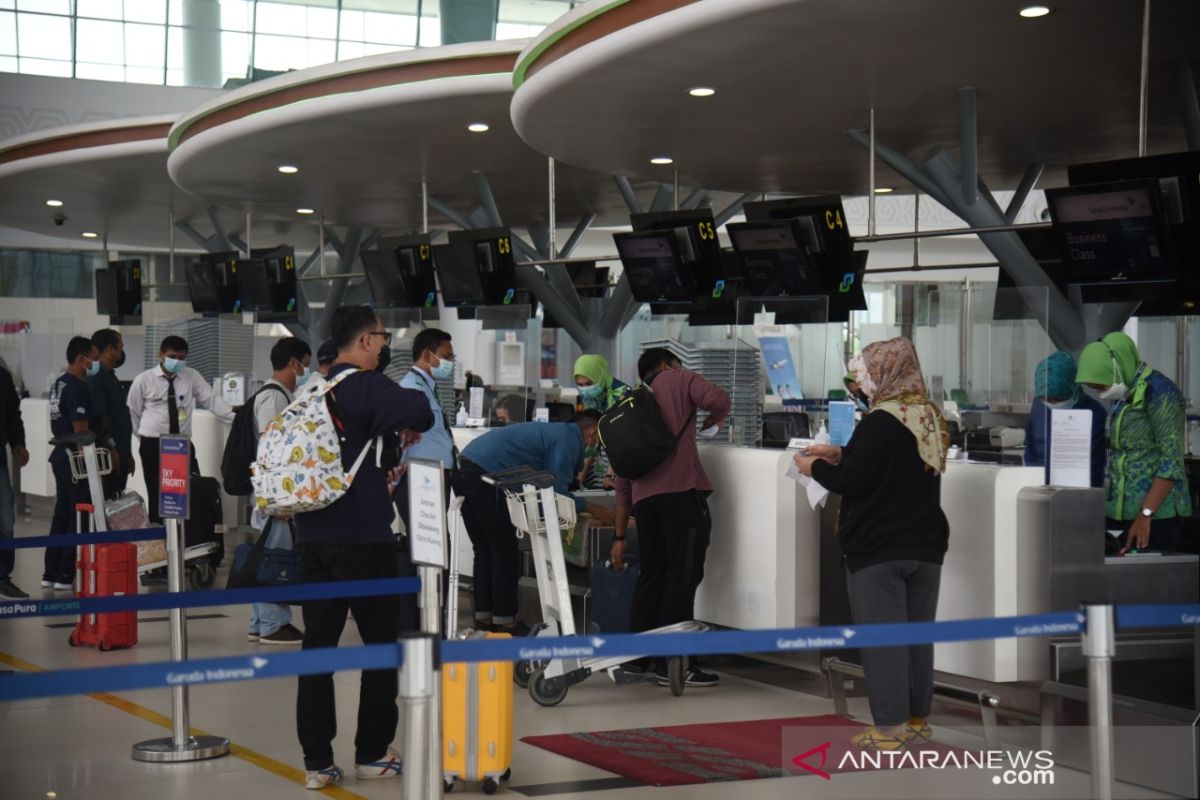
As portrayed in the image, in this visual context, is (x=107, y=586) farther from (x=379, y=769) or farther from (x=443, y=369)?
(x=379, y=769)

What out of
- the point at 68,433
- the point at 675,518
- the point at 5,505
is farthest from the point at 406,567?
the point at 68,433

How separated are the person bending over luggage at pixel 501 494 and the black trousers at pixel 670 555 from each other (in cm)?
60

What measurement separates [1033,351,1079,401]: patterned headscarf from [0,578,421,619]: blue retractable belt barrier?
11.6 ft

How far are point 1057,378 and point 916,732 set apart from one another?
2238 millimetres

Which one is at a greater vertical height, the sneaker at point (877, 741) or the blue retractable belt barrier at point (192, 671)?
the blue retractable belt barrier at point (192, 671)

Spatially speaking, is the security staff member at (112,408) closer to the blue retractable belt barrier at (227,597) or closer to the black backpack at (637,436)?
the black backpack at (637,436)

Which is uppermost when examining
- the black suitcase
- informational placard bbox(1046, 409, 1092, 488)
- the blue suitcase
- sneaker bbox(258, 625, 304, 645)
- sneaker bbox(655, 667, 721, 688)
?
informational placard bbox(1046, 409, 1092, 488)

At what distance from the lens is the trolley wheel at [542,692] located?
22.6 feet

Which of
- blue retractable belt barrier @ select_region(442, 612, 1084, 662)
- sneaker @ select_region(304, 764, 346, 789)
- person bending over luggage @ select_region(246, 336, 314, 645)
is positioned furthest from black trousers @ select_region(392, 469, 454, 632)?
blue retractable belt barrier @ select_region(442, 612, 1084, 662)

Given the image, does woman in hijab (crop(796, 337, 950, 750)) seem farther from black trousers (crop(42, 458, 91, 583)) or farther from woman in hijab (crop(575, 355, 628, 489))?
black trousers (crop(42, 458, 91, 583))

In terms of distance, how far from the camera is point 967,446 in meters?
8.76

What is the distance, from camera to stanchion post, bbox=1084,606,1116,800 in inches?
153

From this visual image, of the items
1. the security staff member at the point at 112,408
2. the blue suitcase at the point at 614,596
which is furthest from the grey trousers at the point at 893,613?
the security staff member at the point at 112,408

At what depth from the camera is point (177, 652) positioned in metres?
5.82
